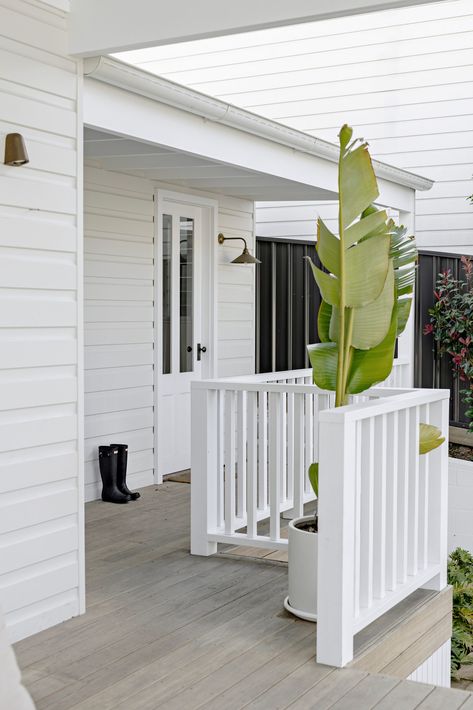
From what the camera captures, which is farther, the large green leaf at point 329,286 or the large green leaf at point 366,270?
the large green leaf at point 329,286

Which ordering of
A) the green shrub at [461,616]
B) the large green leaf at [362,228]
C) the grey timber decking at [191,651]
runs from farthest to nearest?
the green shrub at [461,616]
the large green leaf at [362,228]
the grey timber decking at [191,651]

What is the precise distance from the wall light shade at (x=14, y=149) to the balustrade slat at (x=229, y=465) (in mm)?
1950

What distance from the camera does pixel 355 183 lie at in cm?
366

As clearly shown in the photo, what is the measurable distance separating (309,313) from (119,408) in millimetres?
2871

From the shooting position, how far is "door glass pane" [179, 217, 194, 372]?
7.46 metres

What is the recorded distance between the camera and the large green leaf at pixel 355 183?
3635mm

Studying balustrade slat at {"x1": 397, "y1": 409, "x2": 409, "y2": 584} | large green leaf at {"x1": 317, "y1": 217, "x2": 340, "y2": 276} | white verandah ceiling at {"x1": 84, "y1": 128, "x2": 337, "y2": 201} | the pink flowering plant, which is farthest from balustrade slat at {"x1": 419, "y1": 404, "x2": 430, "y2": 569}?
the pink flowering plant

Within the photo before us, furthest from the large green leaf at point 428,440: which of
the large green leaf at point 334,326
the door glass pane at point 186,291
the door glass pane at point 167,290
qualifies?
the door glass pane at point 186,291

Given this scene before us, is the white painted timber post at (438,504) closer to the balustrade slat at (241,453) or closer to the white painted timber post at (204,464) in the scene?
the balustrade slat at (241,453)

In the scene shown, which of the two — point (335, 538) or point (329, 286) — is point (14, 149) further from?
point (335, 538)

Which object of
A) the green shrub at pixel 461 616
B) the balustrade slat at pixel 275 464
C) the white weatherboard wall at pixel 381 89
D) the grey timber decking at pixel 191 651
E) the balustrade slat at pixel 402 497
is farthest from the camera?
the white weatherboard wall at pixel 381 89

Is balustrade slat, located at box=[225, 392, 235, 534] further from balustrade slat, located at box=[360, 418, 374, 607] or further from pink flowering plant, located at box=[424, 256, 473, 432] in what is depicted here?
pink flowering plant, located at box=[424, 256, 473, 432]

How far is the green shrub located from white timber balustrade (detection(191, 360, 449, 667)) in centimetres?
110

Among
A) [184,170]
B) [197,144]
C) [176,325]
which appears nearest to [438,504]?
[197,144]
